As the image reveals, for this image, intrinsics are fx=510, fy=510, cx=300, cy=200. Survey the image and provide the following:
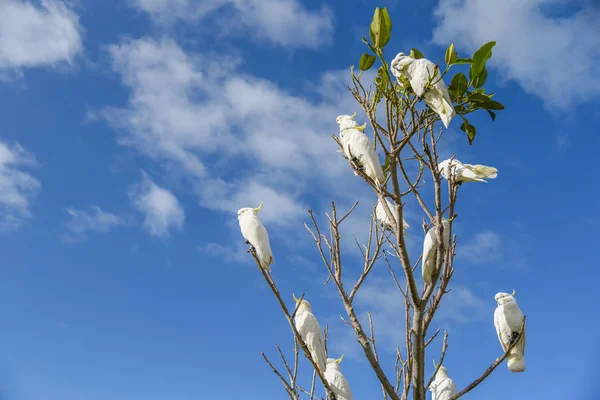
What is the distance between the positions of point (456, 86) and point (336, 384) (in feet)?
5.34

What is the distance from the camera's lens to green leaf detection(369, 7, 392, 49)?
7.33 feet

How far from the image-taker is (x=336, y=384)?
271 cm

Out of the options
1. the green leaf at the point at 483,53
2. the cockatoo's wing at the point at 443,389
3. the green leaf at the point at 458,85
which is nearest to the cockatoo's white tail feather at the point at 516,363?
the cockatoo's wing at the point at 443,389

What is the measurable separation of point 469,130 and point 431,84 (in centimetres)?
45

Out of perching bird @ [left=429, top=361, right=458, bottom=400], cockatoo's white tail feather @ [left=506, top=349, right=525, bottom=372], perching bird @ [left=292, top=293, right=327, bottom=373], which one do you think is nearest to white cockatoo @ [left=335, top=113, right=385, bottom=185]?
perching bird @ [left=292, top=293, right=327, bottom=373]

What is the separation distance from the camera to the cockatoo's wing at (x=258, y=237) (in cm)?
247

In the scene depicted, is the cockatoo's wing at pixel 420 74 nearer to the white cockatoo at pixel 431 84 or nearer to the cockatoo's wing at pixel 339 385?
the white cockatoo at pixel 431 84

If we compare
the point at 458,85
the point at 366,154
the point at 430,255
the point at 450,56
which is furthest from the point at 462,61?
the point at 430,255

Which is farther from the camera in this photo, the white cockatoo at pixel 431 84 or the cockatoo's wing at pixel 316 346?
the cockatoo's wing at pixel 316 346

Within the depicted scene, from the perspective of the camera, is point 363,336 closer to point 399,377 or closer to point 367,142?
point 399,377

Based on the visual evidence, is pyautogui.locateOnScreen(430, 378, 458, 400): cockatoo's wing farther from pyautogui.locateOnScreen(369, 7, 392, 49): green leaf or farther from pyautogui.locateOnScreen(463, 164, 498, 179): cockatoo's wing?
pyautogui.locateOnScreen(369, 7, 392, 49): green leaf

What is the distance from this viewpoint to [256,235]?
2.57 meters

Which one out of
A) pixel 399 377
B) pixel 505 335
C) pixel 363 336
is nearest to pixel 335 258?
pixel 363 336

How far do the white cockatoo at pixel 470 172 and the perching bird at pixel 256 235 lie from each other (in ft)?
3.00
